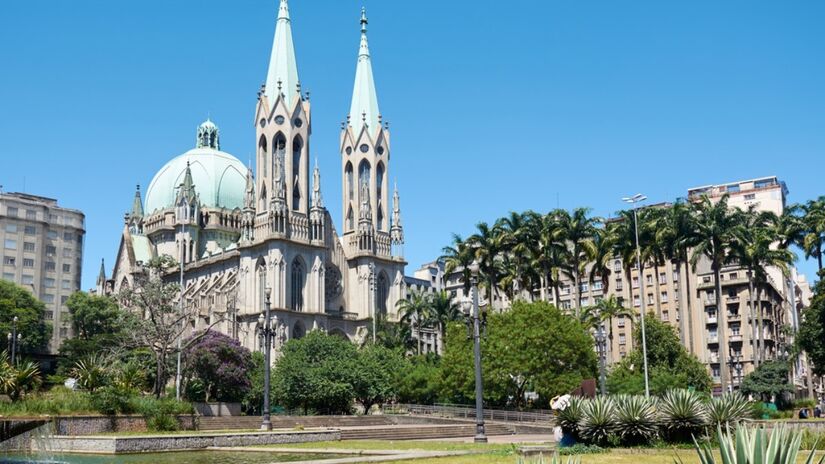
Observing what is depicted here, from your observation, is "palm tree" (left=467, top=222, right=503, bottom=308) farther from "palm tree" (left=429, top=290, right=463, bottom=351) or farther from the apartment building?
the apartment building

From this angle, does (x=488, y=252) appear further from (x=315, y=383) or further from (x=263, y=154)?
(x=263, y=154)

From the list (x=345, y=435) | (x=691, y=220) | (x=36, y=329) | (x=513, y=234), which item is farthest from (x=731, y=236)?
(x=36, y=329)

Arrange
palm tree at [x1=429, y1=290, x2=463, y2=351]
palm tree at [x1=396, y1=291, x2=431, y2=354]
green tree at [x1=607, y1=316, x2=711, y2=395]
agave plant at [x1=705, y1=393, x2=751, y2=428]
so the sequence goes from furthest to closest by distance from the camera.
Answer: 1. palm tree at [x1=396, y1=291, x2=431, y2=354]
2. palm tree at [x1=429, y1=290, x2=463, y2=351]
3. green tree at [x1=607, y1=316, x2=711, y2=395]
4. agave plant at [x1=705, y1=393, x2=751, y2=428]

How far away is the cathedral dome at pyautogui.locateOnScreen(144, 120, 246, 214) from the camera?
11606 centimetres

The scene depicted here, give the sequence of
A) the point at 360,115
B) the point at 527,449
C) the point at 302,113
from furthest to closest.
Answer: the point at 360,115
the point at 302,113
the point at 527,449

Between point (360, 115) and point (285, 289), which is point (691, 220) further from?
point (360, 115)

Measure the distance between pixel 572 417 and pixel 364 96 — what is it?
80.3 m

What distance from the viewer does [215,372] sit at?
202ft

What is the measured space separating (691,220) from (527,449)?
4602 cm

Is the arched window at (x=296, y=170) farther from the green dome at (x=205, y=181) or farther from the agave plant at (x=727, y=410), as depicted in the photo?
the agave plant at (x=727, y=410)

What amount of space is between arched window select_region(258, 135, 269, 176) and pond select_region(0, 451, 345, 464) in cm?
6442

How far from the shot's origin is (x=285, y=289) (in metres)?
86.6

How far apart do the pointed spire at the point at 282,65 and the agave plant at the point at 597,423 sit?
7249 cm

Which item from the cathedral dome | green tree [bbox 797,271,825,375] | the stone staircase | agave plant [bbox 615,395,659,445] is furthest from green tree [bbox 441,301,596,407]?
the cathedral dome
